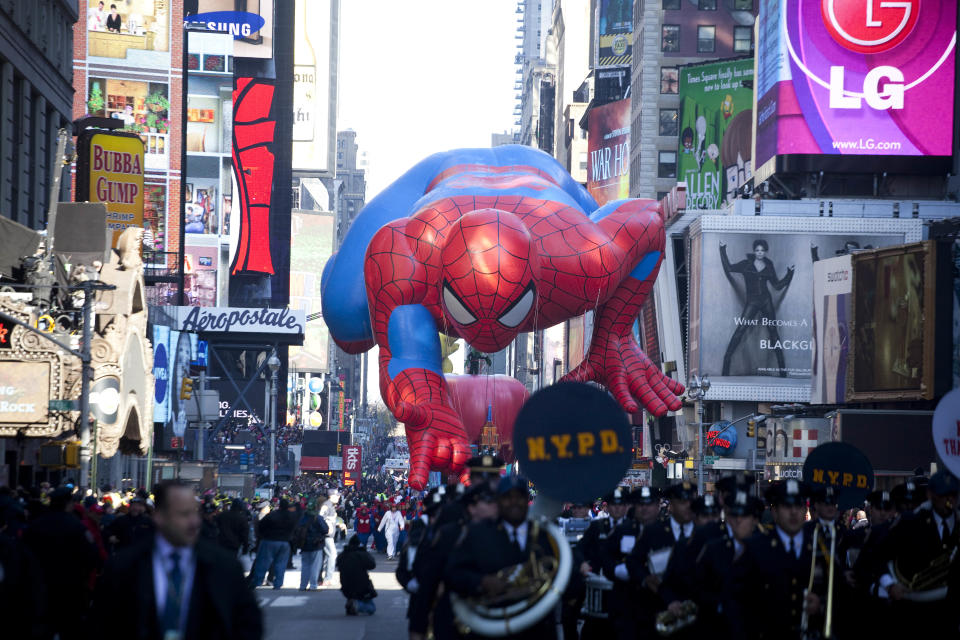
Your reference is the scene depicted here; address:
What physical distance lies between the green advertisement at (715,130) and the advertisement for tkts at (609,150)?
17549 millimetres

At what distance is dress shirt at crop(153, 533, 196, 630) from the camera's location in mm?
7352

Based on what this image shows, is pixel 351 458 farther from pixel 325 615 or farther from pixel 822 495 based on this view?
pixel 822 495

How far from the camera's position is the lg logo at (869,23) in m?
67.9

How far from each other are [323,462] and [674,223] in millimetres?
31752

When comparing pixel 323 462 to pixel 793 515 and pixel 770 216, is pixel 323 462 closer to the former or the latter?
pixel 770 216

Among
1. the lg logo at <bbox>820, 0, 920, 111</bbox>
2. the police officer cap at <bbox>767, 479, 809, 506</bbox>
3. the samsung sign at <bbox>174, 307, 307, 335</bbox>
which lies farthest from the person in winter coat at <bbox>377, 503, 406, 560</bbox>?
the samsung sign at <bbox>174, 307, 307, 335</bbox>

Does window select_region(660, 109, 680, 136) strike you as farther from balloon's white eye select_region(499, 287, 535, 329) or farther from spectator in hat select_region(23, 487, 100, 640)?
spectator in hat select_region(23, 487, 100, 640)

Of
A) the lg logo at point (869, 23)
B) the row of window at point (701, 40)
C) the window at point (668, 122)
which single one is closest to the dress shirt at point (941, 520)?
the lg logo at point (869, 23)

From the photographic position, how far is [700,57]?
10200 centimetres

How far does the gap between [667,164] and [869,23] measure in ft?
116

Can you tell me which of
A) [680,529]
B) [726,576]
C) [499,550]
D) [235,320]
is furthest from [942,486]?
[235,320]

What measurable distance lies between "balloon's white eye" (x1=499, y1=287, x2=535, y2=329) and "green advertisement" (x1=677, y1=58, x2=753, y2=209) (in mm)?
63975

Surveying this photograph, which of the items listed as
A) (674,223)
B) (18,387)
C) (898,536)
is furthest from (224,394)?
(898,536)

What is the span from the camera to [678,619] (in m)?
11.4
